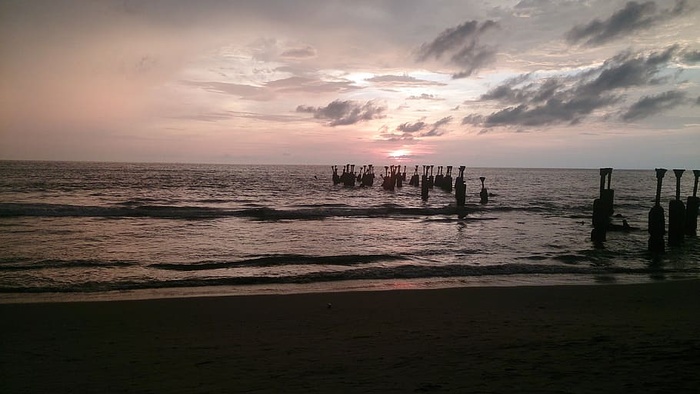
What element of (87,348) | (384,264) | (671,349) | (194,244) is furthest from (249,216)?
(671,349)

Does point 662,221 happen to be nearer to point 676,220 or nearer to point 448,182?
point 676,220

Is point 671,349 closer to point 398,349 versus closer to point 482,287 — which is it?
point 398,349

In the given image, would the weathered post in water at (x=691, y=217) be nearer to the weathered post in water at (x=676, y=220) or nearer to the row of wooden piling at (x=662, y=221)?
the row of wooden piling at (x=662, y=221)

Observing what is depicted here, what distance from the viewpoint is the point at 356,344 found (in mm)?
6551

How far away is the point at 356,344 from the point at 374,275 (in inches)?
259

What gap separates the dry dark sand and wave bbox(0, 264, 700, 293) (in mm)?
2142

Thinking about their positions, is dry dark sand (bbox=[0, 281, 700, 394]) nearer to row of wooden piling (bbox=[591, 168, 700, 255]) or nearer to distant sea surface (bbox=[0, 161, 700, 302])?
distant sea surface (bbox=[0, 161, 700, 302])

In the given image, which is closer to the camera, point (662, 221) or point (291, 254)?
point (291, 254)

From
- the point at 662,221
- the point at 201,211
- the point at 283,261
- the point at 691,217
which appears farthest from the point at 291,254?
the point at 691,217

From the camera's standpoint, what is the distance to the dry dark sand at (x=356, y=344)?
5074mm

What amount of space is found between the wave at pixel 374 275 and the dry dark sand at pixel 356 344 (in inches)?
84.3

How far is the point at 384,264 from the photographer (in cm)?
1470

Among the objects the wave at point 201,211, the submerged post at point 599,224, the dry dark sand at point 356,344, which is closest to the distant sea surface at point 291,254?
the wave at point 201,211

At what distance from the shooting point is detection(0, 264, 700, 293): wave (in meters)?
11.3
